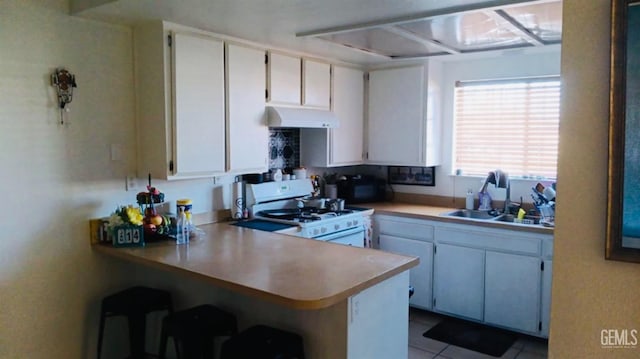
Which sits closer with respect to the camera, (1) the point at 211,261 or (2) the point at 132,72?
(1) the point at 211,261

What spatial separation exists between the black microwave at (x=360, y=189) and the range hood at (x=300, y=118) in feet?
2.22

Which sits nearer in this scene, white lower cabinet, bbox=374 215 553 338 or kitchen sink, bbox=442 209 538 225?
white lower cabinet, bbox=374 215 553 338

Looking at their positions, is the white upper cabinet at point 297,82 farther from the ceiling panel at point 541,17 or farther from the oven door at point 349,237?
the ceiling panel at point 541,17

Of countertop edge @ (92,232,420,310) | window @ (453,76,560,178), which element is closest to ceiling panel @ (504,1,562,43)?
window @ (453,76,560,178)

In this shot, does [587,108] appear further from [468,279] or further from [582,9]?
[468,279]

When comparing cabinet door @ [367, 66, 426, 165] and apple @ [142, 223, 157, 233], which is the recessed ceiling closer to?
cabinet door @ [367, 66, 426, 165]

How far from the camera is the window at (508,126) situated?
4.04 m

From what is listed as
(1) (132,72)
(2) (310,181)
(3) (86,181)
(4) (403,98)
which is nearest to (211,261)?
(3) (86,181)

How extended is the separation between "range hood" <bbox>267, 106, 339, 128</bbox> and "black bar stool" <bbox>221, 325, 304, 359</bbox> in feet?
5.68

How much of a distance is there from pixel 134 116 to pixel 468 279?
2787mm

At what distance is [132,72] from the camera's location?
3.15 meters

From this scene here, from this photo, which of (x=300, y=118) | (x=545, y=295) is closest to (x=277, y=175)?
(x=300, y=118)

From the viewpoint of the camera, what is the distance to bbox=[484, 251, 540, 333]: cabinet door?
3.57m

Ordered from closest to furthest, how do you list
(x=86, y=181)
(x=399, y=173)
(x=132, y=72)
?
(x=86, y=181) < (x=132, y=72) < (x=399, y=173)
